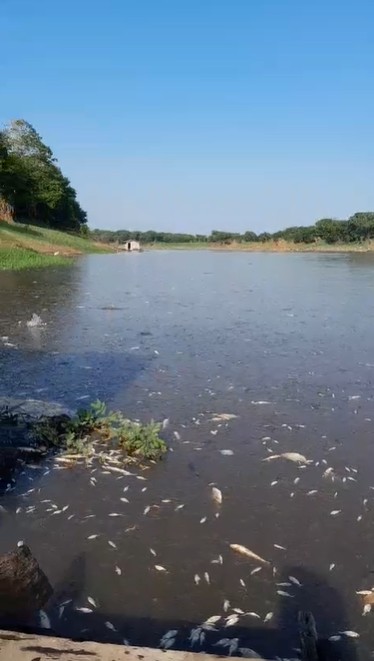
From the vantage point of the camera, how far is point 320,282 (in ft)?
132

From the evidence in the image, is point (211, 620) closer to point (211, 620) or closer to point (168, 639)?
point (211, 620)

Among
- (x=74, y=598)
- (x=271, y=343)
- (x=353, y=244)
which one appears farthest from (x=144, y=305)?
(x=353, y=244)

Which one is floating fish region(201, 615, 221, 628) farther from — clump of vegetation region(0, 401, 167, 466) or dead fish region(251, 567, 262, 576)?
clump of vegetation region(0, 401, 167, 466)

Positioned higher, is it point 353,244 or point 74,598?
point 353,244

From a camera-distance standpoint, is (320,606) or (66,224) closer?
(320,606)

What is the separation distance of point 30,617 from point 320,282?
38.3 metres

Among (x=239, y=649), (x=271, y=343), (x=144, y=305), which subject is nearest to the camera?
(x=239, y=649)

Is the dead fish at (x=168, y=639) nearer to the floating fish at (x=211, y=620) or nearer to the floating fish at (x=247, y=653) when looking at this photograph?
the floating fish at (x=211, y=620)

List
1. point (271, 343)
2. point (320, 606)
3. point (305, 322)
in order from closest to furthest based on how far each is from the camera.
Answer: point (320, 606) < point (271, 343) < point (305, 322)

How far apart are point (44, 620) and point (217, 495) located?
→ 2659 mm

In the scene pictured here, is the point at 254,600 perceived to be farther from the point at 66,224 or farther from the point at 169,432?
the point at 66,224

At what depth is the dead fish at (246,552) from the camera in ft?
16.4

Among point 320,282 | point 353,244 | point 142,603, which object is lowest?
point 142,603

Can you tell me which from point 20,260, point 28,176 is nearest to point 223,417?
point 20,260
